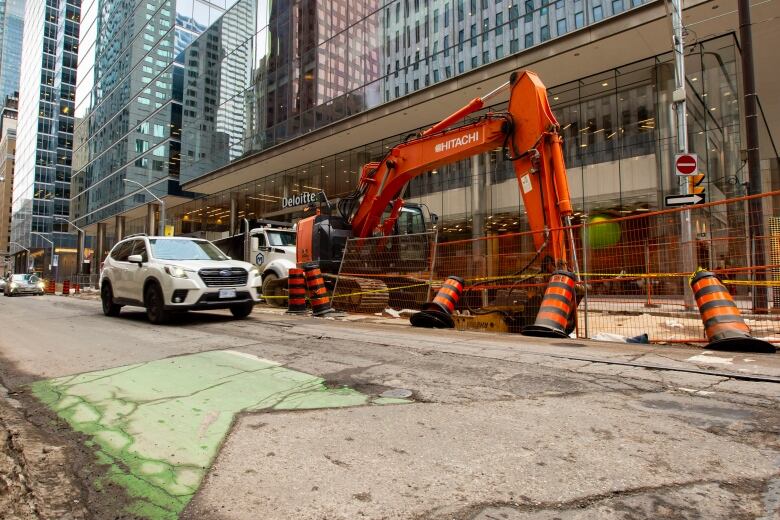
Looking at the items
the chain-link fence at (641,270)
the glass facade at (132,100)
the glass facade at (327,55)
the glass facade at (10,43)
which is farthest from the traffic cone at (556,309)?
the glass facade at (10,43)

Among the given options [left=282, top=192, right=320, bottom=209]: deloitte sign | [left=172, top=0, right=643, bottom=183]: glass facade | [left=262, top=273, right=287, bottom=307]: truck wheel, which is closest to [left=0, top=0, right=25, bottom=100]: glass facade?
[left=172, top=0, right=643, bottom=183]: glass facade

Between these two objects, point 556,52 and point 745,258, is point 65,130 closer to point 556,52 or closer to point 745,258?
point 556,52

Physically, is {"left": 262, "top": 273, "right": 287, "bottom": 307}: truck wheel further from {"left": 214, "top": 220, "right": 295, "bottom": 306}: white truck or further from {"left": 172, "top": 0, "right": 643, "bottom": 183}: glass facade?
{"left": 172, "top": 0, "right": 643, "bottom": 183}: glass facade

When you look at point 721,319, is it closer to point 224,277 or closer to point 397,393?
point 397,393

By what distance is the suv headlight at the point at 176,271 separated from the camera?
901cm

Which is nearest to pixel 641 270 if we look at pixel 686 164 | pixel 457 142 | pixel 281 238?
pixel 686 164

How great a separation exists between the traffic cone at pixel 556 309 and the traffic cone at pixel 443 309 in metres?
1.77

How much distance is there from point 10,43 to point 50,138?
140673 mm

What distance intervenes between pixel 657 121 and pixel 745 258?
11785 mm

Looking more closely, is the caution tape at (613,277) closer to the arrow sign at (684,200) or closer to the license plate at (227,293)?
the arrow sign at (684,200)

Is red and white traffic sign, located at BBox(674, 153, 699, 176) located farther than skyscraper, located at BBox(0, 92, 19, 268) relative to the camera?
No

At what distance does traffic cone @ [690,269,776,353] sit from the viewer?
5887mm

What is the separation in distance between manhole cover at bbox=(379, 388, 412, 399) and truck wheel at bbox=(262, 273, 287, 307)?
10.9m

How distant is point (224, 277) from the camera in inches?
372
